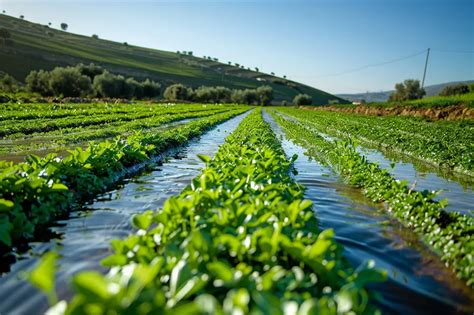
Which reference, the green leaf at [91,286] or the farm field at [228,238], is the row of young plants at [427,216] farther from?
the green leaf at [91,286]

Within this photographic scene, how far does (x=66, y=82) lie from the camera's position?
6112cm

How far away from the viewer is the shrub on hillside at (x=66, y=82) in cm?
6044

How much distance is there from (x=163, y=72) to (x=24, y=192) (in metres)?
140

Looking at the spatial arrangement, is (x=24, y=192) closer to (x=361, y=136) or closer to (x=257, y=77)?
(x=361, y=136)

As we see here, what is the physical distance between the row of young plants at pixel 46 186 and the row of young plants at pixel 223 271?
1928mm

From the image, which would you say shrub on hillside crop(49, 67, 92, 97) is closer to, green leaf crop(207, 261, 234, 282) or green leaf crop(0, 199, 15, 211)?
green leaf crop(0, 199, 15, 211)

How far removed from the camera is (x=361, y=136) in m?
20.1

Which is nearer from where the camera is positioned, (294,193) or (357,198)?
(294,193)

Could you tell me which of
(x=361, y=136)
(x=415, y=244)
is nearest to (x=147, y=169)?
(x=415, y=244)

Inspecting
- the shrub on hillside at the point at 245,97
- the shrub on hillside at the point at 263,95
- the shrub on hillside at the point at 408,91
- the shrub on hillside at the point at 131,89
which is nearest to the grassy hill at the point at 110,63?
the shrub on hillside at the point at 131,89

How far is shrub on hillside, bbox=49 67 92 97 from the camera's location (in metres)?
60.4

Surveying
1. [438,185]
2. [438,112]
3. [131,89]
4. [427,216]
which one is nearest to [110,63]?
[131,89]

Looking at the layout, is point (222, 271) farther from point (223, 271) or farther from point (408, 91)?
point (408, 91)

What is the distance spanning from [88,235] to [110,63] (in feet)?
444
